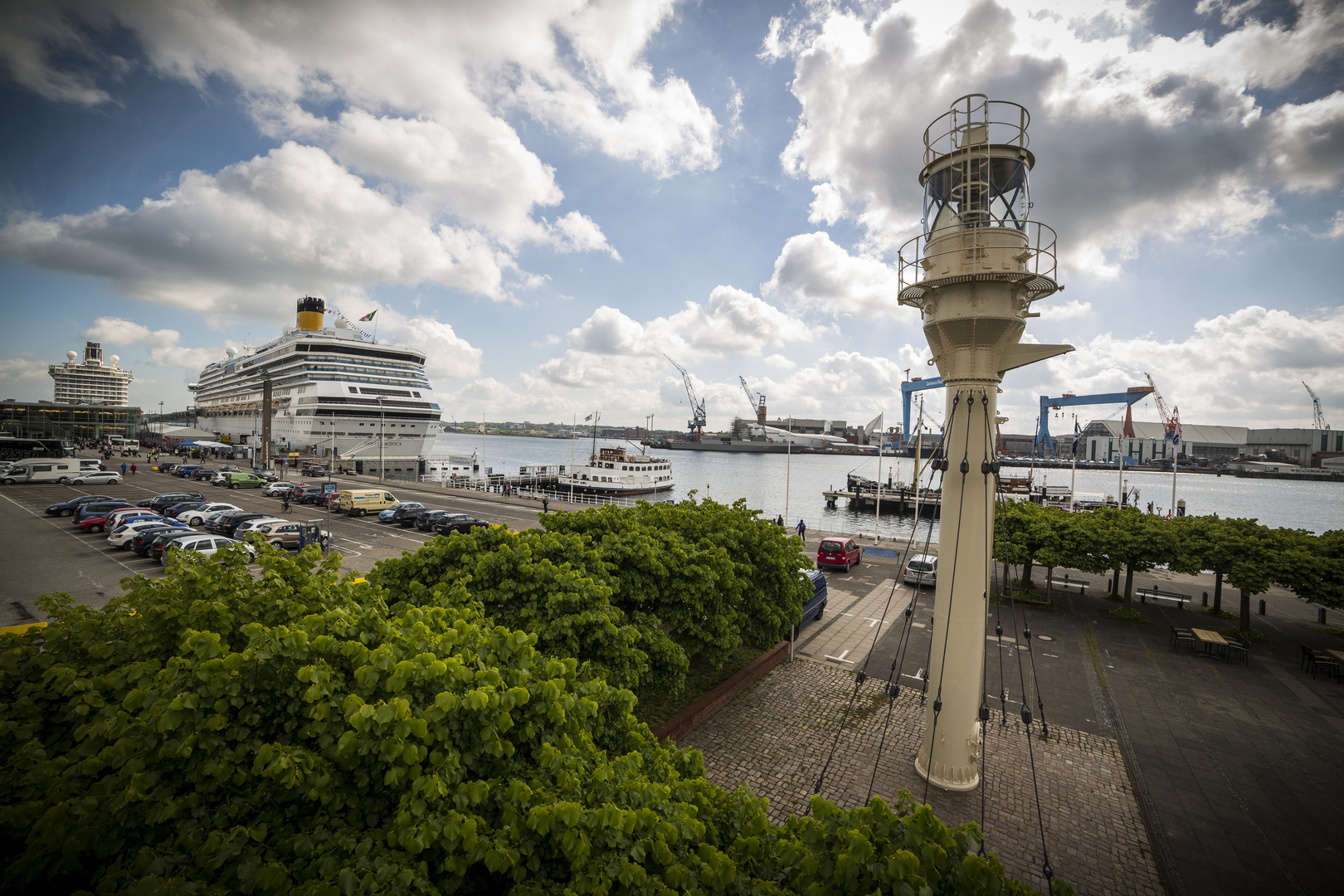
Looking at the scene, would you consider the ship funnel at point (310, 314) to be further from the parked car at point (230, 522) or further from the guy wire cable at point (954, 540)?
the guy wire cable at point (954, 540)

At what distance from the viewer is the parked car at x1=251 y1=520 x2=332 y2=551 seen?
19.3 m

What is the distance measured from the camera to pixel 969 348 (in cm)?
800

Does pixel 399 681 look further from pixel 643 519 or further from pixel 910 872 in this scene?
pixel 643 519

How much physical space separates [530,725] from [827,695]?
8710 mm

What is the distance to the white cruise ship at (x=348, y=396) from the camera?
57.3m

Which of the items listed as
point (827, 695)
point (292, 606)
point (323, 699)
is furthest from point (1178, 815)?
point (292, 606)

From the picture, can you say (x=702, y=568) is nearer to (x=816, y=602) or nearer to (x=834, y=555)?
(x=816, y=602)

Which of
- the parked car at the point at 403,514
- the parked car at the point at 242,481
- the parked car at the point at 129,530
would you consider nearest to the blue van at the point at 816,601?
the parked car at the point at 403,514

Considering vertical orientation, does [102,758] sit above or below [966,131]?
below

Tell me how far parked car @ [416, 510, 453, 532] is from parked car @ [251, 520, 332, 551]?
5.04 meters

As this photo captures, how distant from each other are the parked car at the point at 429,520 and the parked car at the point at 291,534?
5035 mm

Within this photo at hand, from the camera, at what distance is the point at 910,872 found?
3039 millimetres

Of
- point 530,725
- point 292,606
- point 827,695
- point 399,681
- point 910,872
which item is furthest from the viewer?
point 827,695

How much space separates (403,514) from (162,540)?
9631 mm
